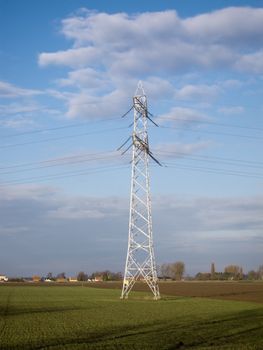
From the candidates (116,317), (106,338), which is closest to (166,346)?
(106,338)

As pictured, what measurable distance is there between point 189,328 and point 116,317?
845cm

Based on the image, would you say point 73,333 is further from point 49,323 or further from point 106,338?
point 49,323

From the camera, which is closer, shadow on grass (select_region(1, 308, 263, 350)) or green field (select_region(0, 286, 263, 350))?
shadow on grass (select_region(1, 308, 263, 350))

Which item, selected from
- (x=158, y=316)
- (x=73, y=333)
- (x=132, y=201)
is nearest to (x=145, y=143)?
(x=132, y=201)

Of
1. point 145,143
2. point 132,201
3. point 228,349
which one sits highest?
point 145,143

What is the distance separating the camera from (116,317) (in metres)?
35.4

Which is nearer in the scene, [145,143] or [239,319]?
[239,319]

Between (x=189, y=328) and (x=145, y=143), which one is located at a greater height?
(x=145, y=143)

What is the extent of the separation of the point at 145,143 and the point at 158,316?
26.1 metres

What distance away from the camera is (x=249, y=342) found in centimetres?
2231

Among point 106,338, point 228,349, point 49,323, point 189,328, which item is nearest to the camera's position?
point 228,349

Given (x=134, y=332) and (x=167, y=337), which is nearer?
(x=167, y=337)

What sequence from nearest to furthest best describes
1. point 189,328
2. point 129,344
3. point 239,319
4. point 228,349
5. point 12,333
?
point 228,349 → point 129,344 → point 12,333 → point 189,328 → point 239,319

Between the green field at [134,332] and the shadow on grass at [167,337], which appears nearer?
the shadow on grass at [167,337]
